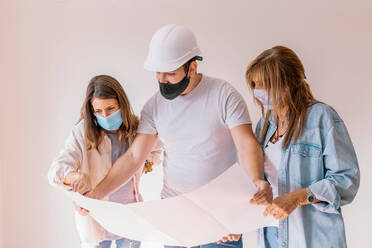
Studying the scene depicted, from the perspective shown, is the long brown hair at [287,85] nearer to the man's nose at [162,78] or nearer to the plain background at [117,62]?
the man's nose at [162,78]

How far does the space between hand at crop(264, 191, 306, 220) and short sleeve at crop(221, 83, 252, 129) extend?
0.36m

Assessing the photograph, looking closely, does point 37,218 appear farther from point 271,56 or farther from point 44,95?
point 271,56

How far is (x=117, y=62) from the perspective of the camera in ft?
7.06

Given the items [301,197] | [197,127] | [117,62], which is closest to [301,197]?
[301,197]

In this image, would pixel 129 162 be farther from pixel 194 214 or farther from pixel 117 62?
pixel 117 62

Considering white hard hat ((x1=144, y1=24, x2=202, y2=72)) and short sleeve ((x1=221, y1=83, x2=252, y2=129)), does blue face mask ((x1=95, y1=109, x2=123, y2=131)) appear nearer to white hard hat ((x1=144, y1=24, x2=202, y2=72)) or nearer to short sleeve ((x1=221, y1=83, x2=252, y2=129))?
white hard hat ((x1=144, y1=24, x2=202, y2=72))

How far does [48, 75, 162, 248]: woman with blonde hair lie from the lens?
61.9 inches

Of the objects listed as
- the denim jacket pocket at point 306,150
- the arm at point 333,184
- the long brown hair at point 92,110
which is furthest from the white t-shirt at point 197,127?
the arm at point 333,184

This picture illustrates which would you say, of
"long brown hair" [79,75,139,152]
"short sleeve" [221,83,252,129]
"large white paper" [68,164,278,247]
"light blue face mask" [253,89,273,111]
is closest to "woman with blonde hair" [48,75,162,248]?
"long brown hair" [79,75,139,152]

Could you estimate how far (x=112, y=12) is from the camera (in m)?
2.14

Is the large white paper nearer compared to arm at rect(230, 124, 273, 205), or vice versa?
the large white paper

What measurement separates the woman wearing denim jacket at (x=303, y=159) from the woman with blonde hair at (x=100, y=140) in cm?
61

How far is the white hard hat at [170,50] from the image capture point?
4.29ft

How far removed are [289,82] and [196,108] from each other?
377 mm
